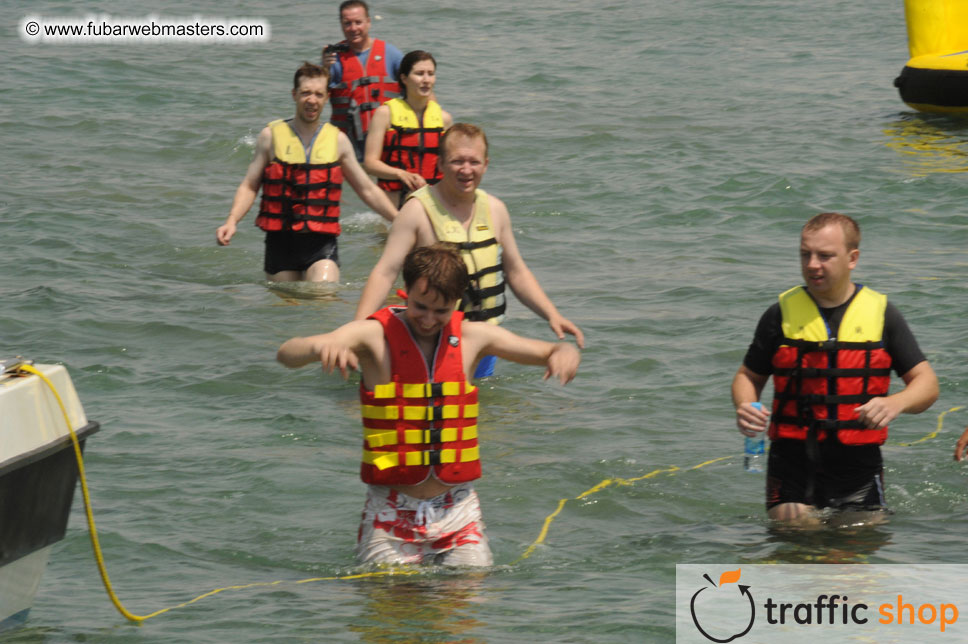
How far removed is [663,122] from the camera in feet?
62.4

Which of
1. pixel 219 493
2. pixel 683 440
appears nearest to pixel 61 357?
pixel 219 493

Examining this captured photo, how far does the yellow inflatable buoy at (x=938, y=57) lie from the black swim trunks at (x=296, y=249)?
33.6 ft

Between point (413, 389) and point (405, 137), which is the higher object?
point (405, 137)

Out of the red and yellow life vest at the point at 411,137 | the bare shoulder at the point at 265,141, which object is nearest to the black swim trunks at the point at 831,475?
the bare shoulder at the point at 265,141

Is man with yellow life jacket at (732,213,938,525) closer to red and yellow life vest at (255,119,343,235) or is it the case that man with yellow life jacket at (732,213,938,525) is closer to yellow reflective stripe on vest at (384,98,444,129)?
red and yellow life vest at (255,119,343,235)

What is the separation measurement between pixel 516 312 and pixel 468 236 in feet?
12.7

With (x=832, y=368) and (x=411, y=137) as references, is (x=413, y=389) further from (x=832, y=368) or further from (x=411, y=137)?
(x=411, y=137)

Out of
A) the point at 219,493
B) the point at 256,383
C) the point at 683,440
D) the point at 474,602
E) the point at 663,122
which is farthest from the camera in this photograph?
the point at 663,122

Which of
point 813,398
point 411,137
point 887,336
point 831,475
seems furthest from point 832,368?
point 411,137

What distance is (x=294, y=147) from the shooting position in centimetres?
1016

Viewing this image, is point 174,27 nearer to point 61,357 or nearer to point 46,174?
point 46,174

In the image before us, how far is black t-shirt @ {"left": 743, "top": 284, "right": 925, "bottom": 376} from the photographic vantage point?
6.04 meters

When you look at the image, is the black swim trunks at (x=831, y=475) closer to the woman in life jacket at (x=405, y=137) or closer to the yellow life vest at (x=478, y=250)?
the yellow life vest at (x=478, y=250)

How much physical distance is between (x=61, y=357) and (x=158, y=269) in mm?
3017
